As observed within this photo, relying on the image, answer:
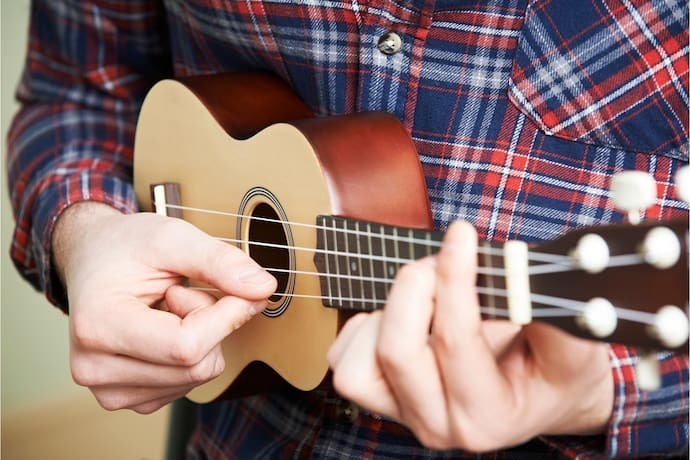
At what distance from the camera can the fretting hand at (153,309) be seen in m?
0.73

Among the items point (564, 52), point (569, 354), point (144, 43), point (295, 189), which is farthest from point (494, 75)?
point (144, 43)

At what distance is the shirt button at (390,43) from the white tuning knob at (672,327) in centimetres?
40

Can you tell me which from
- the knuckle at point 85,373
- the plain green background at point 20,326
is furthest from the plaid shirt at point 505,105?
the plain green background at point 20,326

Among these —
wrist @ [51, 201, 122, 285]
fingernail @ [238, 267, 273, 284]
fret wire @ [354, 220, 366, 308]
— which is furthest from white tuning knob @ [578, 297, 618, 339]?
wrist @ [51, 201, 122, 285]

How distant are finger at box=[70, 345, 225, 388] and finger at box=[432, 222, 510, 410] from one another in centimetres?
30

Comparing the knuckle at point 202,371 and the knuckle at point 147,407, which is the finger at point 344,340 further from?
the knuckle at point 147,407

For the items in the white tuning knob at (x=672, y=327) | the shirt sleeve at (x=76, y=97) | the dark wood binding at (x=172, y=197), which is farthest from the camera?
the shirt sleeve at (x=76, y=97)

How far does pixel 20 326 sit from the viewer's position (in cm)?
200

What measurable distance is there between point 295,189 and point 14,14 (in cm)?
146

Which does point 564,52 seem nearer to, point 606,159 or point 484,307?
point 606,159

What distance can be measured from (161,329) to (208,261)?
8 centimetres

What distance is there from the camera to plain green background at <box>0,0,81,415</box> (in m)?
1.92

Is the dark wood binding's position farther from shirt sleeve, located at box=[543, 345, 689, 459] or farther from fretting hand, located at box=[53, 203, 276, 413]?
shirt sleeve, located at box=[543, 345, 689, 459]

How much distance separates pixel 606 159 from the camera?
2.37ft
